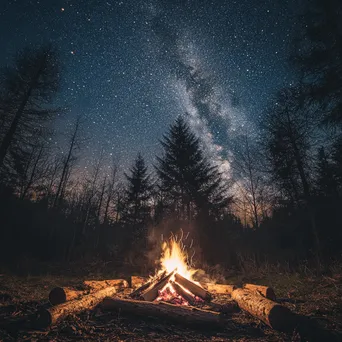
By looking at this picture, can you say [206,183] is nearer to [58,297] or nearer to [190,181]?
[190,181]

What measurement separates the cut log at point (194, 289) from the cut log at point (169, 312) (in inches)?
79.6

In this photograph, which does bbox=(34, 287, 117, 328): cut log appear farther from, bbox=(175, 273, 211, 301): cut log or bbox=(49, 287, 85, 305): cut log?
bbox=(175, 273, 211, 301): cut log

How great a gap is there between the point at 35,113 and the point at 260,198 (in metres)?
18.8

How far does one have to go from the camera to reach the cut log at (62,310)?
12.7 ft

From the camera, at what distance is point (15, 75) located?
43.2 feet

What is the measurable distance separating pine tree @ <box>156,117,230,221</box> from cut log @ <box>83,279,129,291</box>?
1019cm

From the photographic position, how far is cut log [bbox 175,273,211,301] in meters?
6.45

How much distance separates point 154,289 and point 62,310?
2.80 metres

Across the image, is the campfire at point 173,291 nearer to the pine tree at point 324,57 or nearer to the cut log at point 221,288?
the cut log at point 221,288

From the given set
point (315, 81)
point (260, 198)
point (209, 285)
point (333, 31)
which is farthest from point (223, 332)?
point (260, 198)

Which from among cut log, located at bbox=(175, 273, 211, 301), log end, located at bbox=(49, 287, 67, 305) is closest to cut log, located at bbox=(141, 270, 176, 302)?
cut log, located at bbox=(175, 273, 211, 301)

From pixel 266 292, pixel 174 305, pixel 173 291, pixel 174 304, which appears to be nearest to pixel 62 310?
pixel 174 305

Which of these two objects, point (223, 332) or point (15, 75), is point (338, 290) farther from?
point (15, 75)

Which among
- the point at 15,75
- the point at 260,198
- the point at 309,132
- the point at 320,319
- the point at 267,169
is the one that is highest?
the point at 15,75
